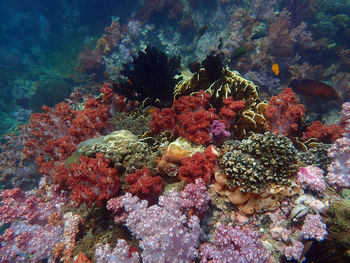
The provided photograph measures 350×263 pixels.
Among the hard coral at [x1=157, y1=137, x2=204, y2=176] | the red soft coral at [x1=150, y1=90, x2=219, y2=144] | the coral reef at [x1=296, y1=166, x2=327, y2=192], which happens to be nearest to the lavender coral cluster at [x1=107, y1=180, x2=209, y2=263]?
the hard coral at [x1=157, y1=137, x2=204, y2=176]

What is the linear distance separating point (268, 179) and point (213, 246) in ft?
4.37

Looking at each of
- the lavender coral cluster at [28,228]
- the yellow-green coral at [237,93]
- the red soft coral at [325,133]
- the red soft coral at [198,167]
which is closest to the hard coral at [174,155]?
the red soft coral at [198,167]

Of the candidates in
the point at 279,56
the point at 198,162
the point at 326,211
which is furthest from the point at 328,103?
the point at 198,162

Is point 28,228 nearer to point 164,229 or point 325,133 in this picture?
point 164,229

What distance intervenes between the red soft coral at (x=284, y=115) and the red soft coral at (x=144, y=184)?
267 cm

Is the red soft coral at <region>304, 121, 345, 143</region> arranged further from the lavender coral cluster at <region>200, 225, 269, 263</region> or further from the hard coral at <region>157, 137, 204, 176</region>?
the lavender coral cluster at <region>200, 225, 269, 263</region>

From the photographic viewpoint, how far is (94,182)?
334cm

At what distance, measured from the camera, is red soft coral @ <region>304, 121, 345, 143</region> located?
419 centimetres

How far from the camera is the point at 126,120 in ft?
16.5

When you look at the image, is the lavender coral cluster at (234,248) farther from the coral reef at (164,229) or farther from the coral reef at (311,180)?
the coral reef at (311,180)

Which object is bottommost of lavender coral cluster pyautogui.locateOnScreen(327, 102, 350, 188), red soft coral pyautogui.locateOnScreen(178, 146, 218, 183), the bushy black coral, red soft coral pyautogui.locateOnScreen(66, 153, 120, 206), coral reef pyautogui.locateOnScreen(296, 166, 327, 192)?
lavender coral cluster pyautogui.locateOnScreen(327, 102, 350, 188)

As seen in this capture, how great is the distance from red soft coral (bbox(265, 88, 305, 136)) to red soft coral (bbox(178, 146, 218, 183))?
1.72m

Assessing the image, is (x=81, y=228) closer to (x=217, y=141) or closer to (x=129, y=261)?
(x=129, y=261)

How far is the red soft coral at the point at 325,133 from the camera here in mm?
4191
